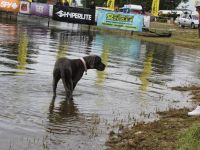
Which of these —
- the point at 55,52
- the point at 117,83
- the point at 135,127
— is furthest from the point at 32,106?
the point at 55,52

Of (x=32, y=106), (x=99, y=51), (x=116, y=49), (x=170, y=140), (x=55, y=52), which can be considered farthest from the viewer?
(x=116, y=49)

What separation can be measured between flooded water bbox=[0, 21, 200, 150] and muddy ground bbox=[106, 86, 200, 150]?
27 cm

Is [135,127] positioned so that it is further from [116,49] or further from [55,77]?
[116,49]

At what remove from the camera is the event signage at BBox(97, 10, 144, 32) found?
117 ft

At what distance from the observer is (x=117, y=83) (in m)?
13.7

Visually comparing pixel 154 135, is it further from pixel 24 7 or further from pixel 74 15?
Result: pixel 24 7

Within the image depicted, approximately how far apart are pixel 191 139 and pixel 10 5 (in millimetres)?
36309

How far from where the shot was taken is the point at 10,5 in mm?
41594

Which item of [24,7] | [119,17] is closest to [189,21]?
[24,7]

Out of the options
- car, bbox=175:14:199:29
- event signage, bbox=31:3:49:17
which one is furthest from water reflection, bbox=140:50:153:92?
car, bbox=175:14:199:29

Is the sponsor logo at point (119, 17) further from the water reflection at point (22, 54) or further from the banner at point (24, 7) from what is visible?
the water reflection at point (22, 54)

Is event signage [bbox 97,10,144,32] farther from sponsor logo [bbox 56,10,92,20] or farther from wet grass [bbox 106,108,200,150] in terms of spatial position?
wet grass [bbox 106,108,200,150]

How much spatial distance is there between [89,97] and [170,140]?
407 cm

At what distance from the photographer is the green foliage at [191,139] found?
6.57 metres
